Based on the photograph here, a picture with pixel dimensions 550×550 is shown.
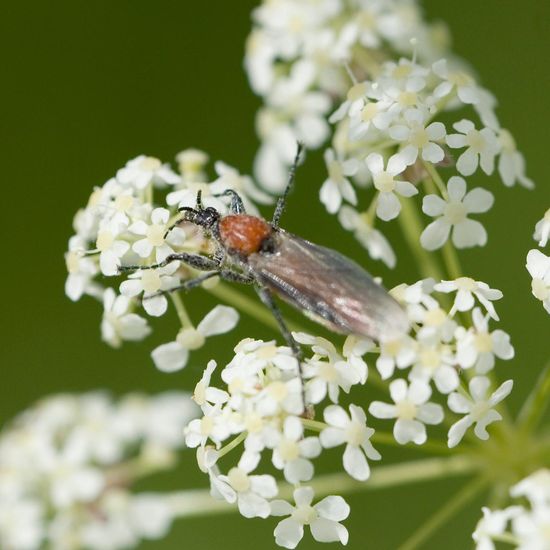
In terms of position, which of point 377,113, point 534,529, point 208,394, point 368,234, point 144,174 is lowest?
point 534,529

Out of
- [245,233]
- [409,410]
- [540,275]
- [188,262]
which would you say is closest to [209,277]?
[188,262]

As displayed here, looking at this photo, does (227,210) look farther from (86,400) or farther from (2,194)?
(2,194)

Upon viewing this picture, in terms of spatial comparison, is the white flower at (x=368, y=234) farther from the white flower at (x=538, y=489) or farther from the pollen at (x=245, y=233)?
the white flower at (x=538, y=489)

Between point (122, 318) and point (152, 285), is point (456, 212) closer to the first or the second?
point (152, 285)

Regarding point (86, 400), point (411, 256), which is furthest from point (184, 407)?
point (411, 256)

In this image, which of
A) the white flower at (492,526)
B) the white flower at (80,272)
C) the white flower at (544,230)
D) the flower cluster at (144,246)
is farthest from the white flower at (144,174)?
the white flower at (492,526)

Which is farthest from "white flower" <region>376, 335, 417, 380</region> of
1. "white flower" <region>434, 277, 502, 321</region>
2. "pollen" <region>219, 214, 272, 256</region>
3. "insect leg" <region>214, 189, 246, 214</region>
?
"insect leg" <region>214, 189, 246, 214</region>
